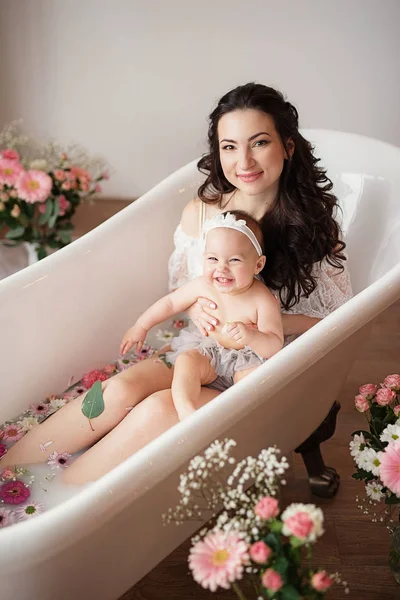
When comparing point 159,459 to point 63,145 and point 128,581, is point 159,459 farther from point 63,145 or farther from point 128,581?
point 63,145

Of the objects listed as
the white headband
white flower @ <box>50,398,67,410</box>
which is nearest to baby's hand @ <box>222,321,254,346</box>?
the white headband

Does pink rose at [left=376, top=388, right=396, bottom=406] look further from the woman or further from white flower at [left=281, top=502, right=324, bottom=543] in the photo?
white flower at [left=281, top=502, right=324, bottom=543]

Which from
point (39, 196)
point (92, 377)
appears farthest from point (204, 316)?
point (39, 196)

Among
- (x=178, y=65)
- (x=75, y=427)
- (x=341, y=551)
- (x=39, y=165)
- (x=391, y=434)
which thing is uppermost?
(x=178, y=65)

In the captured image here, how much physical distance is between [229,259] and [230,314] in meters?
0.18

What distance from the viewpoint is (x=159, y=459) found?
4.69 ft

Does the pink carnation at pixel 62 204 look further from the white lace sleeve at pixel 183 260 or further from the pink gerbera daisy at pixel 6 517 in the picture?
the pink gerbera daisy at pixel 6 517

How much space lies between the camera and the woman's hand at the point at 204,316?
6.79ft

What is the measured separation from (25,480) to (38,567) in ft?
1.59

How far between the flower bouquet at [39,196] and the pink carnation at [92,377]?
3.14 ft

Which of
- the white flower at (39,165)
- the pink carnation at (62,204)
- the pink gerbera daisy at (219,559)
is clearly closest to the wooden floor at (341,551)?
the pink gerbera daisy at (219,559)

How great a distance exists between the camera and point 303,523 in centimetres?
116

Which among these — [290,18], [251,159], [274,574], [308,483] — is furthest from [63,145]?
[274,574]

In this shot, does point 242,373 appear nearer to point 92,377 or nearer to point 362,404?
point 362,404
